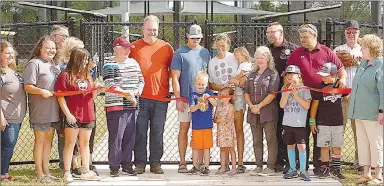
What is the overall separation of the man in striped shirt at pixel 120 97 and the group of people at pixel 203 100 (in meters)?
0.01

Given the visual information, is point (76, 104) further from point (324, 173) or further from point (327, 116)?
point (324, 173)

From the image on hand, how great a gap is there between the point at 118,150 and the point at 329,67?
2.59 m

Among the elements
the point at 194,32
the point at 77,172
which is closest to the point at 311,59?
the point at 194,32

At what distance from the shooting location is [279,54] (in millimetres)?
6930

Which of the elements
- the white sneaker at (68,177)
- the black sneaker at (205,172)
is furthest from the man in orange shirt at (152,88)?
the white sneaker at (68,177)

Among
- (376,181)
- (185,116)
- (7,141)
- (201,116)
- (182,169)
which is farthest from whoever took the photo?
(182,169)

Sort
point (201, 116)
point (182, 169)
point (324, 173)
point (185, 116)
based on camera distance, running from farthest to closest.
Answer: point (182, 169), point (185, 116), point (201, 116), point (324, 173)

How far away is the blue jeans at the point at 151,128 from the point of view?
693cm

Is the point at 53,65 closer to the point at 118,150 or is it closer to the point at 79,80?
the point at 79,80

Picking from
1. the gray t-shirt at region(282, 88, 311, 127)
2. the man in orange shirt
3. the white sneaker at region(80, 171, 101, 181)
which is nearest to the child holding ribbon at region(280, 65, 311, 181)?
the gray t-shirt at region(282, 88, 311, 127)

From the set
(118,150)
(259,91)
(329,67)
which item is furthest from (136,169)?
(329,67)

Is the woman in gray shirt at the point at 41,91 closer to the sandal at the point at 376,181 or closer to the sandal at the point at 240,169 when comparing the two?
the sandal at the point at 240,169

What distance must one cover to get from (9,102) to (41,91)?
0.42 meters

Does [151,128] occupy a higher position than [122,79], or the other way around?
A: [122,79]
